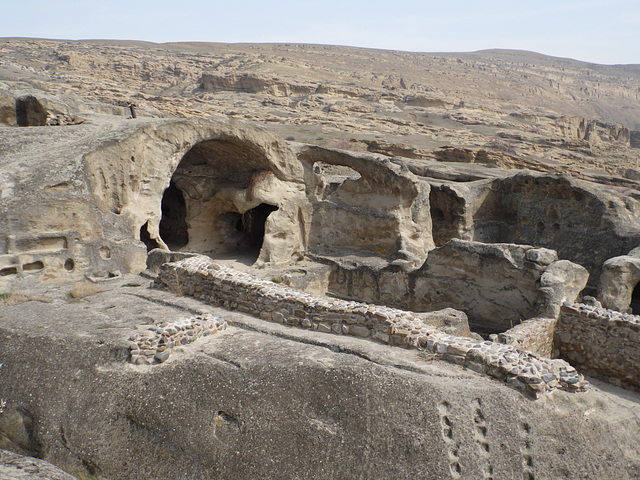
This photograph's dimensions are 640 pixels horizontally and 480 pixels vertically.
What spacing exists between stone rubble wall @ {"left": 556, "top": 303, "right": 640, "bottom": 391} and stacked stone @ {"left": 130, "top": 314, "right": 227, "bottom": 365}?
462cm

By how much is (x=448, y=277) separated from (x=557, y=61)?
110 meters

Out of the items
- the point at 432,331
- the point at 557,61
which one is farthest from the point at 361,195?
the point at 557,61

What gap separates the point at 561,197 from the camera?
12484mm

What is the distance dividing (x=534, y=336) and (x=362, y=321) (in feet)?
8.44

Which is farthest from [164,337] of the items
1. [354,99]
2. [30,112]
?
[354,99]

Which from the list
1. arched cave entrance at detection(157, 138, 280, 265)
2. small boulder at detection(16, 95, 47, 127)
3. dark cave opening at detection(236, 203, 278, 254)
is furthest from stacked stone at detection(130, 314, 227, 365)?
dark cave opening at detection(236, 203, 278, 254)

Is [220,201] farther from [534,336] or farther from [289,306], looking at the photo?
[534,336]

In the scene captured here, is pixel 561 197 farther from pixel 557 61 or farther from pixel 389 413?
pixel 557 61

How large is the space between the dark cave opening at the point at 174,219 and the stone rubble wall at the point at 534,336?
9.21 m

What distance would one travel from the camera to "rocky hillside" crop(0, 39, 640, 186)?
2517cm

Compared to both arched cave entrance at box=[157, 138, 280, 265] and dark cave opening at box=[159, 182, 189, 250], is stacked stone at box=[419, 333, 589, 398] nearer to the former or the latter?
arched cave entrance at box=[157, 138, 280, 265]

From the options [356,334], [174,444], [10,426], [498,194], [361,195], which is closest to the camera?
[174,444]

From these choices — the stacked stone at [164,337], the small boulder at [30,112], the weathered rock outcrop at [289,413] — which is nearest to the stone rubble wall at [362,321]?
the weathered rock outcrop at [289,413]

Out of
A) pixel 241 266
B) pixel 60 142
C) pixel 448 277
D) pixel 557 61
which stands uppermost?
pixel 557 61
